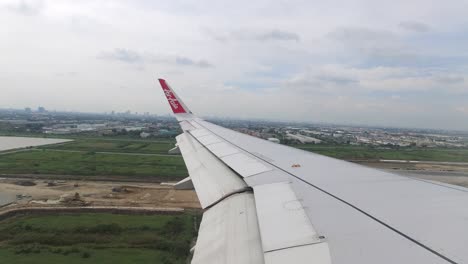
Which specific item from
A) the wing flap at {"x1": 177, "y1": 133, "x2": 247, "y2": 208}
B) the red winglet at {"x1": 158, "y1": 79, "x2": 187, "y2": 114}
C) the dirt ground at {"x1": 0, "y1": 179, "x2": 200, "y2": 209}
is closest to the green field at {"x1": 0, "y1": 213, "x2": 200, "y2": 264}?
the dirt ground at {"x1": 0, "y1": 179, "x2": 200, "y2": 209}

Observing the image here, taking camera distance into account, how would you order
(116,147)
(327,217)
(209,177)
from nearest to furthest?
1. (327,217)
2. (209,177)
3. (116,147)

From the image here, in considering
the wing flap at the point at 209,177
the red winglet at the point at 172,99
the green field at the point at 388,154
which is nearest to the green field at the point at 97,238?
the red winglet at the point at 172,99

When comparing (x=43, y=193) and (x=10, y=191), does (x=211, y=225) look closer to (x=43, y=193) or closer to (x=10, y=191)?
(x=43, y=193)

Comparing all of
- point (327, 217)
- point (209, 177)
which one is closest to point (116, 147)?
point (209, 177)

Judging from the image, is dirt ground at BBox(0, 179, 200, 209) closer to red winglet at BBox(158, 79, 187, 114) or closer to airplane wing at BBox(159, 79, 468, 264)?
red winglet at BBox(158, 79, 187, 114)

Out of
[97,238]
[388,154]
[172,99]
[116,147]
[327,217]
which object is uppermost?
[172,99]

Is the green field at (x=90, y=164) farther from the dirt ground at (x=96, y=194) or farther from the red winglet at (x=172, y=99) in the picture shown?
the red winglet at (x=172, y=99)

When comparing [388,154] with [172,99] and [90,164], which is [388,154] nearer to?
[90,164]
